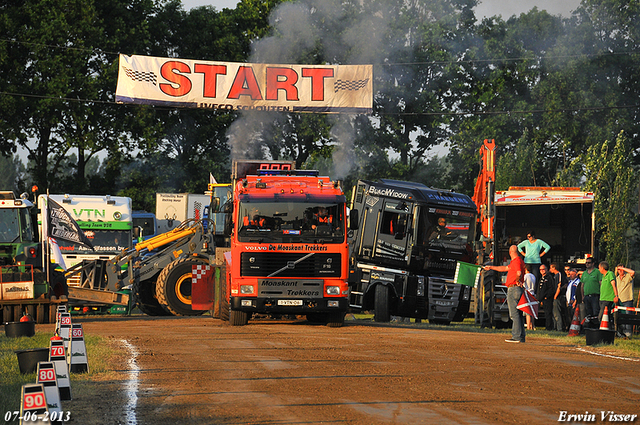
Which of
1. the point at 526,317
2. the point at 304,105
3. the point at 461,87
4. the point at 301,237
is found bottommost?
the point at 526,317

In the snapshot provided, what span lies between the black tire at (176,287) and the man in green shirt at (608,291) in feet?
37.8

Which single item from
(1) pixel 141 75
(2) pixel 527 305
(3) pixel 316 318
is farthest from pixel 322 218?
(1) pixel 141 75

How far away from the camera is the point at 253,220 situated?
1952 centimetres

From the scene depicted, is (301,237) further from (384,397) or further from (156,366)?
(384,397)

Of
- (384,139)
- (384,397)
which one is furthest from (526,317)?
→ (384,139)

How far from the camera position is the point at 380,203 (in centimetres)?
2453

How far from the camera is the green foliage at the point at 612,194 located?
45875mm

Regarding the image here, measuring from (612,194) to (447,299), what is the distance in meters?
26.1

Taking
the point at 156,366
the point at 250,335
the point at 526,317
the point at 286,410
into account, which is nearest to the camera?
the point at 286,410

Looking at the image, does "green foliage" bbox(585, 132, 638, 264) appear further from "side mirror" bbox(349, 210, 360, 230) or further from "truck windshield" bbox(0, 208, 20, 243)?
"truck windshield" bbox(0, 208, 20, 243)

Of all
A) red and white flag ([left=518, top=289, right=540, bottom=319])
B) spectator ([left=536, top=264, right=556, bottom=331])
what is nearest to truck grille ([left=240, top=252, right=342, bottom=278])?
red and white flag ([left=518, top=289, right=540, bottom=319])

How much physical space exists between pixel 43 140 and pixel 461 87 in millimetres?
22835

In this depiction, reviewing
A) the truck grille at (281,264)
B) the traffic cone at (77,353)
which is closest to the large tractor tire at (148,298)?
the truck grille at (281,264)

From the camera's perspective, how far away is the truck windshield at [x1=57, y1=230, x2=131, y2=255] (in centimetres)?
2783
